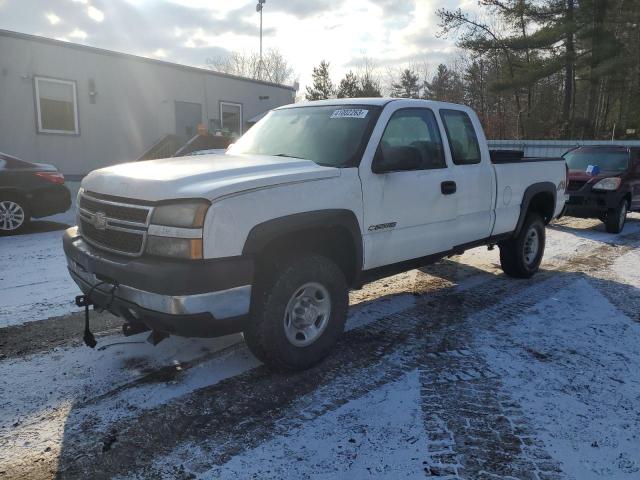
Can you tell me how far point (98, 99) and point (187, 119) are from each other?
347 centimetres

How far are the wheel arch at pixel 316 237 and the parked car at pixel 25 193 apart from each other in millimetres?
7008

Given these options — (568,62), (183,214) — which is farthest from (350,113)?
(568,62)

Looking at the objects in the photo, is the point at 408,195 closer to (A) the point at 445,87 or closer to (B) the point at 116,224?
(B) the point at 116,224

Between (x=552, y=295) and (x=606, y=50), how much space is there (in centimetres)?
2539

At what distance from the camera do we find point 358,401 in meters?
3.10

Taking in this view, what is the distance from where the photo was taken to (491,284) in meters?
5.84

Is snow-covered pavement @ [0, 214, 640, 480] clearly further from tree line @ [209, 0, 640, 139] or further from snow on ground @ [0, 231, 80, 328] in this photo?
tree line @ [209, 0, 640, 139]

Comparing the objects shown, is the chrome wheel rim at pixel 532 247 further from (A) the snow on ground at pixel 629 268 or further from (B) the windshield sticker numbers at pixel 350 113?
(B) the windshield sticker numbers at pixel 350 113

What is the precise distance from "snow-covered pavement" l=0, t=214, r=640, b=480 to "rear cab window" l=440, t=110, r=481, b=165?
4.94 feet

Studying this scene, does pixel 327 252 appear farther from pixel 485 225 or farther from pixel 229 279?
pixel 485 225

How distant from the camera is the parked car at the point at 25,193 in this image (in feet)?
27.1

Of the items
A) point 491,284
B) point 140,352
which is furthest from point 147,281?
point 491,284

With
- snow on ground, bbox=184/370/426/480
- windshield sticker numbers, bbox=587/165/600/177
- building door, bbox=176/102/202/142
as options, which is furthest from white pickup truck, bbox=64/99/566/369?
building door, bbox=176/102/202/142

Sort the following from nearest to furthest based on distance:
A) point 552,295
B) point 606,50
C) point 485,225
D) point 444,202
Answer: point 444,202
point 485,225
point 552,295
point 606,50
